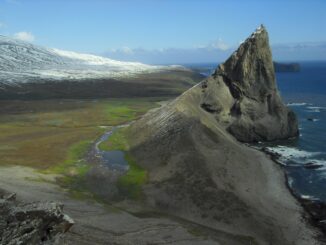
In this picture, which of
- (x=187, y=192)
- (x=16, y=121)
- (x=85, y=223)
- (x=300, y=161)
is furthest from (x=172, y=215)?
(x=16, y=121)

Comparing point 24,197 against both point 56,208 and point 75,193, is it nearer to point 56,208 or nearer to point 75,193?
point 75,193

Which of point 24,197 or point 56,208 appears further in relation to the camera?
point 24,197

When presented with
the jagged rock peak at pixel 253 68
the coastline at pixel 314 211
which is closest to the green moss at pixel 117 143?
the jagged rock peak at pixel 253 68

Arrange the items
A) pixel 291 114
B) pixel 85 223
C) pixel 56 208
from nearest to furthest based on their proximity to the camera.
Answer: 1. pixel 56 208
2. pixel 85 223
3. pixel 291 114

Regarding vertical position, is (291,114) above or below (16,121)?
above

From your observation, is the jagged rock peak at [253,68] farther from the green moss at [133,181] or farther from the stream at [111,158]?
the green moss at [133,181]

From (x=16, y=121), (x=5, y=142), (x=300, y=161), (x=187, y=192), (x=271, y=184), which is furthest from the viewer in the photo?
(x=16, y=121)

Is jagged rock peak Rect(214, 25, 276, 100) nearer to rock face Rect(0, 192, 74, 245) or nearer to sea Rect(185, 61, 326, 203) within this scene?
sea Rect(185, 61, 326, 203)
